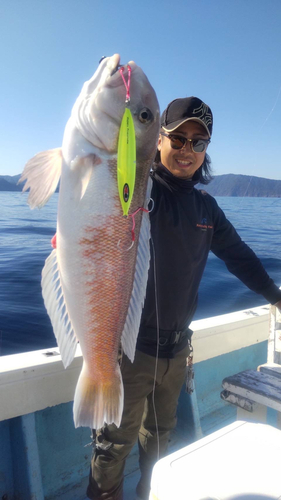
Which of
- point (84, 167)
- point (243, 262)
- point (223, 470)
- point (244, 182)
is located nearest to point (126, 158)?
point (84, 167)

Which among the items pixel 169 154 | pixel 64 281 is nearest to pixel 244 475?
pixel 64 281

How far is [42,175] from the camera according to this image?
5.72 ft

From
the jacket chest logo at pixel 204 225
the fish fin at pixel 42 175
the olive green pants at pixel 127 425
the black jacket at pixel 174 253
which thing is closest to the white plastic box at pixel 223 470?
the olive green pants at pixel 127 425

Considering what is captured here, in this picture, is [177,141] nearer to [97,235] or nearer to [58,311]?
[97,235]

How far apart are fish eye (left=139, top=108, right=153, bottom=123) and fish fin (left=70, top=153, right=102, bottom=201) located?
297 millimetres

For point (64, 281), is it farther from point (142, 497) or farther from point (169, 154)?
point (142, 497)

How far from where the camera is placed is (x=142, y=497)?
9.27 feet

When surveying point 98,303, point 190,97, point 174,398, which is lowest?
point 174,398

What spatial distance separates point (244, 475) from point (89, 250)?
1332mm

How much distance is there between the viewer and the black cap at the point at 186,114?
8.25 feet

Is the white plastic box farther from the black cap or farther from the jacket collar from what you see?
the black cap

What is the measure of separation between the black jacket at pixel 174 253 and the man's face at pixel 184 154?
2.3 inches

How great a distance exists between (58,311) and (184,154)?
1.38 metres

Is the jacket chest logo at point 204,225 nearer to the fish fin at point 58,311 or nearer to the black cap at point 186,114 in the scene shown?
the black cap at point 186,114
